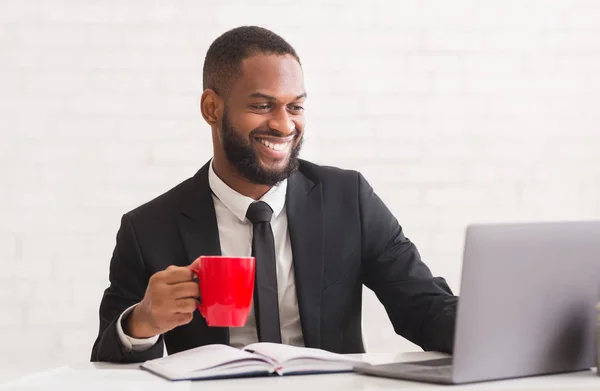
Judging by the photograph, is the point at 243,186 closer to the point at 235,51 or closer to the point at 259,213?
the point at 259,213

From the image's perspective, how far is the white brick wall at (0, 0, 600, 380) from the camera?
270 cm

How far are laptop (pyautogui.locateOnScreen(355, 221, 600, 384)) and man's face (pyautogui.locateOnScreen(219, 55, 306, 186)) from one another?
75cm

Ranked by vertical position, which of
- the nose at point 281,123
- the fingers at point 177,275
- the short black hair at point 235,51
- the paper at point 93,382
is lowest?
the paper at point 93,382

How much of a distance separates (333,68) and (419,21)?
0.32 m

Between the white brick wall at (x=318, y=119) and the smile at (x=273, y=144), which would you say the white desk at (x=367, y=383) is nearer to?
the smile at (x=273, y=144)

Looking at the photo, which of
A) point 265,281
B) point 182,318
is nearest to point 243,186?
point 265,281

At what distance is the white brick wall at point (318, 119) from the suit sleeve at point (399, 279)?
77cm

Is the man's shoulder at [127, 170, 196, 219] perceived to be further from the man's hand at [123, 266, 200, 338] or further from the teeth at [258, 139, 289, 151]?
the man's hand at [123, 266, 200, 338]

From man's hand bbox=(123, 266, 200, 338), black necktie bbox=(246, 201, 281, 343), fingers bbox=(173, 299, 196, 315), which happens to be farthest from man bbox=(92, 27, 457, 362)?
fingers bbox=(173, 299, 196, 315)

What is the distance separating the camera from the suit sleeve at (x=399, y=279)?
6.01 ft

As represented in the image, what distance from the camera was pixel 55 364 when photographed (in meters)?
2.70

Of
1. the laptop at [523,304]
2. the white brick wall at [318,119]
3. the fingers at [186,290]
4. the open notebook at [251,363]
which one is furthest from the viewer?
the white brick wall at [318,119]

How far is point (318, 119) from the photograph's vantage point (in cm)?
282

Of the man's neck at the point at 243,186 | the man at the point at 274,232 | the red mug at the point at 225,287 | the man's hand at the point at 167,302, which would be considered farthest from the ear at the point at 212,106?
the red mug at the point at 225,287
